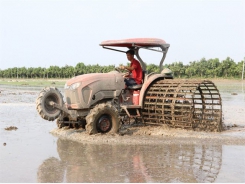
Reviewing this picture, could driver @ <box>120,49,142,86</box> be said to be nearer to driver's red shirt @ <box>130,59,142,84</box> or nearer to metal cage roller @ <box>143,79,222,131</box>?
driver's red shirt @ <box>130,59,142,84</box>

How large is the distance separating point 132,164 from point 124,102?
374cm

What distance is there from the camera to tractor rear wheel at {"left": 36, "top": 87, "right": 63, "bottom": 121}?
9125 millimetres

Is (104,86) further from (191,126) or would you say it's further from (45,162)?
(45,162)

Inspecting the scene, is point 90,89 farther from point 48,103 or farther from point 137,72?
point 137,72

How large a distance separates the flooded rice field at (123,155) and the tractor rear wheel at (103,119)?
0.24 m

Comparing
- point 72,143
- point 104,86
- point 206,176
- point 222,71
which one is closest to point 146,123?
point 104,86

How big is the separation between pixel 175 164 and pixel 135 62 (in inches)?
168

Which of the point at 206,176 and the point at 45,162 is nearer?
the point at 206,176

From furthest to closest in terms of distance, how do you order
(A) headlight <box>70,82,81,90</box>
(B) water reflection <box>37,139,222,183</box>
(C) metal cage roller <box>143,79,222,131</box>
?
(C) metal cage roller <box>143,79,222,131</box>
(A) headlight <box>70,82,81,90</box>
(B) water reflection <box>37,139,222,183</box>

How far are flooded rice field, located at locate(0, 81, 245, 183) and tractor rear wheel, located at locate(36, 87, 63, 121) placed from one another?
22.7 inches

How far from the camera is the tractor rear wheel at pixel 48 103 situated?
29.9 ft

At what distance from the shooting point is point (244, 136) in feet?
31.4

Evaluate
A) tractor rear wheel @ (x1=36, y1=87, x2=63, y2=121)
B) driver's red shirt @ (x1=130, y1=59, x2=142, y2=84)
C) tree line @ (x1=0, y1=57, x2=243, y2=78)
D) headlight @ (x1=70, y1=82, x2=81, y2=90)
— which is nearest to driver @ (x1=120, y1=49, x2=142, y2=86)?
driver's red shirt @ (x1=130, y1=59, x2=142, y2=84)

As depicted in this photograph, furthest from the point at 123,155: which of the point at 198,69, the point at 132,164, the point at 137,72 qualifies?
the point at 198,69
